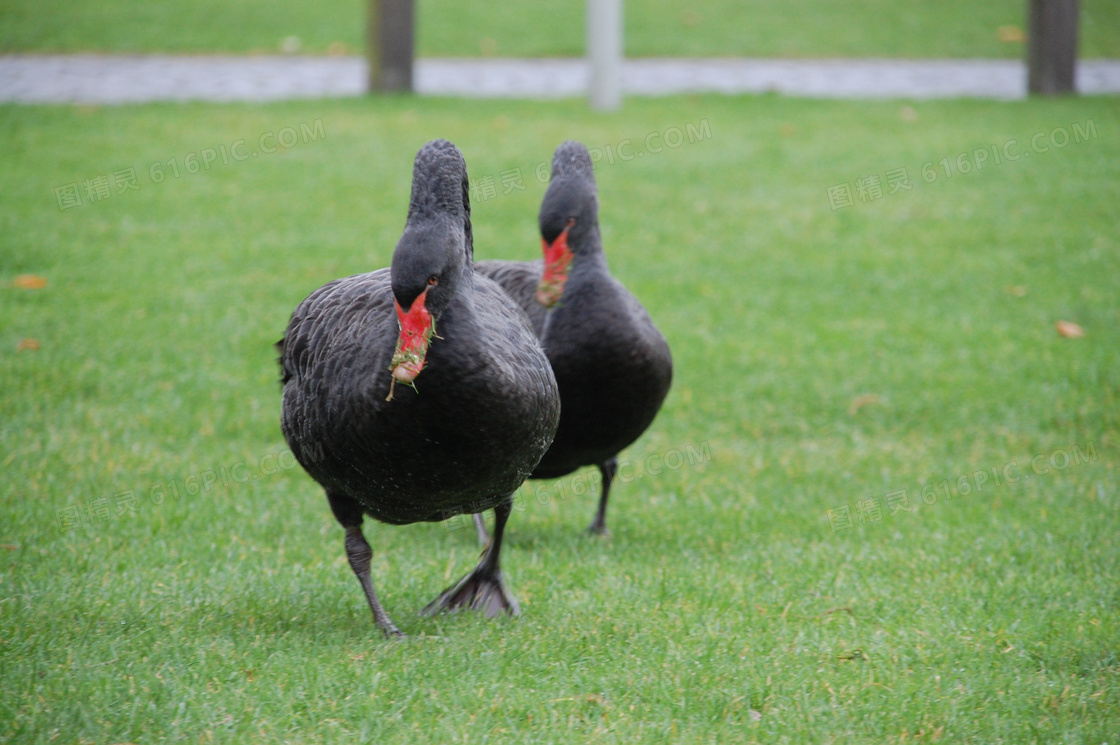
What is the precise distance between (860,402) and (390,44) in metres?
9.54

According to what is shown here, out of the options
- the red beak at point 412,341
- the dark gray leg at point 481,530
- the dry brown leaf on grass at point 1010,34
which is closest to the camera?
the red beak at point 412,341

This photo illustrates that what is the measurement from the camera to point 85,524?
5.23 metres

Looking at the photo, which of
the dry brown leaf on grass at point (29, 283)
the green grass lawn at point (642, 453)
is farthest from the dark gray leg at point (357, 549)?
the dry brown leaf on grass at point (29, 283)

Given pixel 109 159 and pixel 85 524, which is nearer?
pixel 85 524

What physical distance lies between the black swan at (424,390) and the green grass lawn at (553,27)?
16.1 metres

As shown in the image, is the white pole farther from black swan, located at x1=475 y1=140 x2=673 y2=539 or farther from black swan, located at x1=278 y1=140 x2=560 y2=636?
black swan, located at x1=278 y1=140 x2=560 y2=636

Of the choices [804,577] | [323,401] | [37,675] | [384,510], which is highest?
[323,401]

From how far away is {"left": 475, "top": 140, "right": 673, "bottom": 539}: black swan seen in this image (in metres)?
5.06

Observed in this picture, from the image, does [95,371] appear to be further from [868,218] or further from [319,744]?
[868,218]

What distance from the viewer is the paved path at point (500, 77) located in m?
14.6

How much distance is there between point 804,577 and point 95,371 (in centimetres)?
489

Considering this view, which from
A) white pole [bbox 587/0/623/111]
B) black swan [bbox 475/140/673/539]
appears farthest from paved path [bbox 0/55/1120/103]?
black swan [bbox 475/140/673/539]

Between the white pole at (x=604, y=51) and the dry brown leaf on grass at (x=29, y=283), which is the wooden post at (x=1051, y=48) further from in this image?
the dry brown leaf on grass at (x=29, y=283)

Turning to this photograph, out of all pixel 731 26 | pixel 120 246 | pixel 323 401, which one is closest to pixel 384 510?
pixel 323 401
